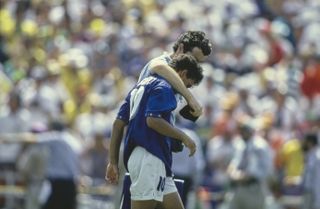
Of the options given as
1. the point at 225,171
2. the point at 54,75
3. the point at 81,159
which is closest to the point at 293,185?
the point at 225,171

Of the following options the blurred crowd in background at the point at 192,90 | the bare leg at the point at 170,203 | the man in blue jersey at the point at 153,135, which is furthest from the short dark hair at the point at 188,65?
the blurred crowd in background at the point at 192,90

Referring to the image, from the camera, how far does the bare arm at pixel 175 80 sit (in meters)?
10.5

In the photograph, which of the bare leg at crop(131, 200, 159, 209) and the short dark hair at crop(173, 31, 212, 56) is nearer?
the bare leg at crop(131, 200, 159, 209)

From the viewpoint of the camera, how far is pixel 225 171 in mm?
20500

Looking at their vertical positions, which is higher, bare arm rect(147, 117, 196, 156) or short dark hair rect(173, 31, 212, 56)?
short dark hair rect(173, 31, 212, 56)

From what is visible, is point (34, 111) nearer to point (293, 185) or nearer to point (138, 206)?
point (293, 185)

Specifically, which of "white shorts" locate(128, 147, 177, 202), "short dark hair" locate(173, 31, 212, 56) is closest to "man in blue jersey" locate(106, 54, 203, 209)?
"white shorts" locate(128, 147, 177, 202)

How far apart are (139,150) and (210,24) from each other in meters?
15.4

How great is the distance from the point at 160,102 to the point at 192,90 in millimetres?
10686

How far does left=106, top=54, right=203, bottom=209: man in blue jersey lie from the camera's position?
34.2 ft

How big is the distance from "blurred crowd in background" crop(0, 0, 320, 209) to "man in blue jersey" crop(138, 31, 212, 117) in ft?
24.9

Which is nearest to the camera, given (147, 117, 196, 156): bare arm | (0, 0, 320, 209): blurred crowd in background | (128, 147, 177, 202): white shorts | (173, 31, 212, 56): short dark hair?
(147, 117, 196, 156): bare arm

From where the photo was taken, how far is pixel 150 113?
10406mm

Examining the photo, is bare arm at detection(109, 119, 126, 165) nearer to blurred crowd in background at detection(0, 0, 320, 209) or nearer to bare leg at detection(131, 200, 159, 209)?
bare leg at detection(131, 200, 159, 209)
